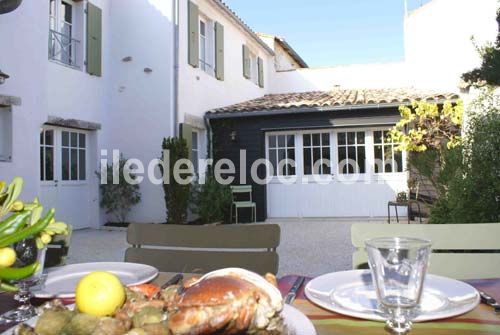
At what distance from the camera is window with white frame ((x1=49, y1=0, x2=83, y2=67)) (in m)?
7.82

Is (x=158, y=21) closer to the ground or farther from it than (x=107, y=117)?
farther from it

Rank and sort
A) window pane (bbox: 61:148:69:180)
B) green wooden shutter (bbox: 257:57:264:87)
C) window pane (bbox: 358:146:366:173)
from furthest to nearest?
green wooden shutter (bbox: 257:57:264:87), window pane (bbox: 358:146:366:173), window pane (bbox: 61:148:69:180)

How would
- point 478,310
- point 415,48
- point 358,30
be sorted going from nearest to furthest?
point 478,310 < point 415,48 < point 358,30

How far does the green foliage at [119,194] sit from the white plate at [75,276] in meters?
7.37

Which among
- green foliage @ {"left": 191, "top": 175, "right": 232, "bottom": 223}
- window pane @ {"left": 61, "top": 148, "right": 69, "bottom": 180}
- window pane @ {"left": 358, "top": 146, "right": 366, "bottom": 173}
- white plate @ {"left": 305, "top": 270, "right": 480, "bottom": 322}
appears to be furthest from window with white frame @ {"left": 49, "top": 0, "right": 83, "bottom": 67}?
white plate @ {"left": 305, "top": 270, "right": 480, "bottom": 322}

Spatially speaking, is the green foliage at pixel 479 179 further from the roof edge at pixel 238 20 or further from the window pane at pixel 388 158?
the roof edge at pixel 238 20

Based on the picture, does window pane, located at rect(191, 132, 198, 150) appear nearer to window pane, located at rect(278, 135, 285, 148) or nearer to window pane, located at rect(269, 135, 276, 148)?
window pane, located at rect(269, 135, 276, 148)

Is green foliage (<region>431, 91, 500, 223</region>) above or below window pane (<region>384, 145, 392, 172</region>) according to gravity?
below

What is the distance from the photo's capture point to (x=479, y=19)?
368 inches

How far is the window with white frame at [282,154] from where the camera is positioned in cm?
1009

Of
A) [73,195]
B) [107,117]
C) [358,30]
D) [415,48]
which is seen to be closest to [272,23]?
[358,30]

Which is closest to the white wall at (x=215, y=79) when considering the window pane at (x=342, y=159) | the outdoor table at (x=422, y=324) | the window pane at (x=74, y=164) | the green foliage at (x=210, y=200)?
the green foliage at (x=210, y=200)

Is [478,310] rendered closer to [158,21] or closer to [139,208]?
[139,208]

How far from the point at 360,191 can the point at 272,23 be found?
31.1ft
